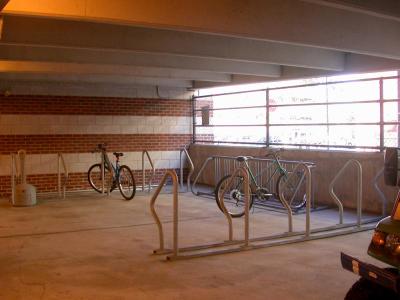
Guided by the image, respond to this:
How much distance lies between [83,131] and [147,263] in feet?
21.5

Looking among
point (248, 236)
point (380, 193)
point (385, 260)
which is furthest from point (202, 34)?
point (385, 260)

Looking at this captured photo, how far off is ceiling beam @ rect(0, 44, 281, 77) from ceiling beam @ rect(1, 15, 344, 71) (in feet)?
1.67

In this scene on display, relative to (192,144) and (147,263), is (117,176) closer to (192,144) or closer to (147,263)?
(192,144)

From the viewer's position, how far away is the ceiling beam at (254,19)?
4594 millimetres

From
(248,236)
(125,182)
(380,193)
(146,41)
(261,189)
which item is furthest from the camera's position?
(125,182)

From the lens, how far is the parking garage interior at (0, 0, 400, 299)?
4.69m

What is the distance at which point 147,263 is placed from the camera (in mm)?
5090

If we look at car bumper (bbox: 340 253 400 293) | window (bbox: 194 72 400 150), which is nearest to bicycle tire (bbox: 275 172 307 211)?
window (bbox: 194 72 400 150)

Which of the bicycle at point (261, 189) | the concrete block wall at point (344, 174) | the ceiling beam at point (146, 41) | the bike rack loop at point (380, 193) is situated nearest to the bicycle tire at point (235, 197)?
the bicycle at point (261, 189)

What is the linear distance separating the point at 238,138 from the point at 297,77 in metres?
3.12

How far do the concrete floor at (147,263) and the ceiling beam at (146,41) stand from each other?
7.89 ft

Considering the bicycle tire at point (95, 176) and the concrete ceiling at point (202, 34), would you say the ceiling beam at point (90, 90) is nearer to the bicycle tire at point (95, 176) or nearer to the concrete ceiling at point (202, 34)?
the bicycle tire at point (95, 176)

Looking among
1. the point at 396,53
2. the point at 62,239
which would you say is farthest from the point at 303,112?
the point at 62,239

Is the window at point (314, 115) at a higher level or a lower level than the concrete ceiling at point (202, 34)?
lower
